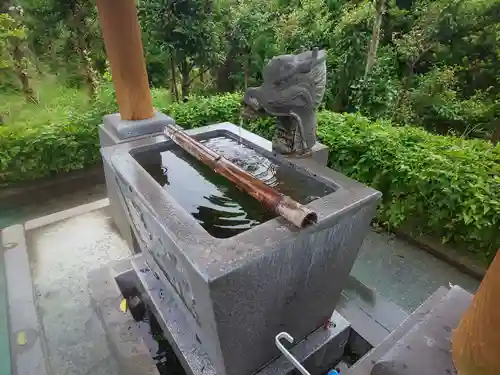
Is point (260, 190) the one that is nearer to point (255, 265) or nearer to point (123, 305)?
point (255, 265)

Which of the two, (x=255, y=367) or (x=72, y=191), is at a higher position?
(x=255, y=367)

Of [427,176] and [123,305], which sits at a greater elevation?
[427,176]

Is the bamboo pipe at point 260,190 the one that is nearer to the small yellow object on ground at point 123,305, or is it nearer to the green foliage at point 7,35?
the small yellow object on ground at point 123,305

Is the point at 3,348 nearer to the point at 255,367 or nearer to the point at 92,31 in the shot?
the point at 255,367

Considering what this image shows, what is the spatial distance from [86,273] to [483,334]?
11.1 feet

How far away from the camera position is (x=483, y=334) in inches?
24.6

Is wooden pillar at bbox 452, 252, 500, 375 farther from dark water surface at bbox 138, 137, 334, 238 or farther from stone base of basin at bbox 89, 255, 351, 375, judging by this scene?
stone base of basin at bbox 89, 255, 351, 375

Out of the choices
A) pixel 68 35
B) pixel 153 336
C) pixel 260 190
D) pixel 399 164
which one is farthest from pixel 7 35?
pixel 399 164

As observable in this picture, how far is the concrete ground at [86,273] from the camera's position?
2605 millimetres

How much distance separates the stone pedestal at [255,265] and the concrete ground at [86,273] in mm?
940

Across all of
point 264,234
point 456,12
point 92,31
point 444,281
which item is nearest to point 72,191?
point 92,31

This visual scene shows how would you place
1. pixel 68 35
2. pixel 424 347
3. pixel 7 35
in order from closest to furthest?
pixel 424 347
pixel 7 35
pixel 68 35

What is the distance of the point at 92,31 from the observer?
7.39m

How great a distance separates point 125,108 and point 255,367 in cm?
294
